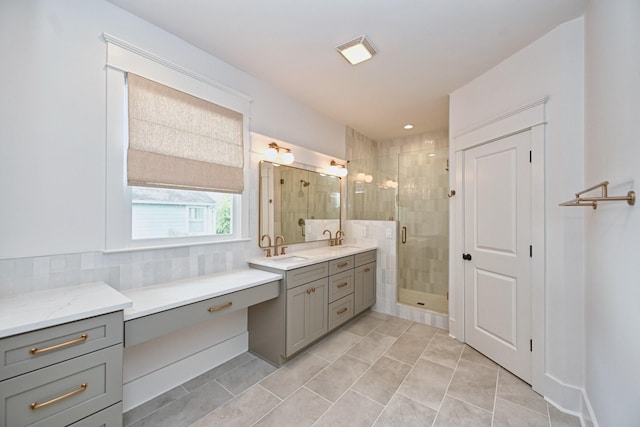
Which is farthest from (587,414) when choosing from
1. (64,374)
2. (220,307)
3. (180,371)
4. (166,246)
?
(166,246)

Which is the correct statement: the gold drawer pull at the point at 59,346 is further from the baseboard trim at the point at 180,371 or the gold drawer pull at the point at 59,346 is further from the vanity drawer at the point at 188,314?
the baseboard trim at the point at 180,371

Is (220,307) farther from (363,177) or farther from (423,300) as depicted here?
(363,177)

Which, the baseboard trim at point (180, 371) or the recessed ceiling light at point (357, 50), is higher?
the recessed ceiling light at point (357, 50)

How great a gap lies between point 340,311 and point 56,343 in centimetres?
225

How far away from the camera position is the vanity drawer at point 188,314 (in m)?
1.40

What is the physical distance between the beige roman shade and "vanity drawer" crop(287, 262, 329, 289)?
93cm

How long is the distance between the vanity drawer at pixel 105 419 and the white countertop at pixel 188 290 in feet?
1.39

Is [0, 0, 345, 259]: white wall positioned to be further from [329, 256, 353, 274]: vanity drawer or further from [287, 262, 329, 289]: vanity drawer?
[329, 256, 353, 274]: vanity drawer

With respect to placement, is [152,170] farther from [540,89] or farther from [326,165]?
[540,89]

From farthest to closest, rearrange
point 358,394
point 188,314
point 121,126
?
point 358,394, point 121,126, point 188,314

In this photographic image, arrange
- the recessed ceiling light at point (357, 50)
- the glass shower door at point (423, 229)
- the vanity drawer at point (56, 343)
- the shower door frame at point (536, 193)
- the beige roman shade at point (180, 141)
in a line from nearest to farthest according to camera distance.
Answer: the vanity drawer at point (56, 343), the beige roman shade at point (180, 141), the shower door frame at point (536, 193), the recessed ceiling light at point (357, 50), the glass shower door at point (423, 229)

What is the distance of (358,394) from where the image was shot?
1.90 m

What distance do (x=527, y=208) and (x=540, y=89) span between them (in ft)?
2.99

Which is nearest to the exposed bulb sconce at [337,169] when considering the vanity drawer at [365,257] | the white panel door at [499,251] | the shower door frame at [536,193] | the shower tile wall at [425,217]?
the shower tile wall at [425,217]
